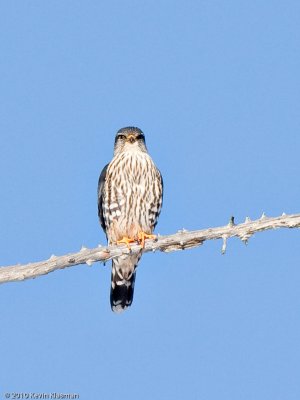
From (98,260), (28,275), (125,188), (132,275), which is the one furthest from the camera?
(132,275)

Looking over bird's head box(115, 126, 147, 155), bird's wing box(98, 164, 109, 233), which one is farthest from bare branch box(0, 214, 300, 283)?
bird's head box(115, 126, 147, 155)

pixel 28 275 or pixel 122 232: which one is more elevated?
pixel 122 232

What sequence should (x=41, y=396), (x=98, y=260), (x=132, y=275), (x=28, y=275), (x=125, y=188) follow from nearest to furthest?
(x=28, y=275) → (x=98, y=260) → (x=41, y=396) → (x=125, y=188) → (x=132, y=275)

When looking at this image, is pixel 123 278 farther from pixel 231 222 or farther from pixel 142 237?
pixel 231 222

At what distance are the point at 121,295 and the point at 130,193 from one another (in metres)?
1.13

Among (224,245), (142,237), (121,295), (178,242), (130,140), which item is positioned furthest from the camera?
(121,295)

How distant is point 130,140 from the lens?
318 inches

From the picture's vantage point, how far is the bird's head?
8.03 metres

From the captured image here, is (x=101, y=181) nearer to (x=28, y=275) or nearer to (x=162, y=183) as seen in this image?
(x=162, y=183)

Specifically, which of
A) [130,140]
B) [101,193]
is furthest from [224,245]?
[130,140]

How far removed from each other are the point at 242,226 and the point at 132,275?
369cm

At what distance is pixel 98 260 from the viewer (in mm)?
5051

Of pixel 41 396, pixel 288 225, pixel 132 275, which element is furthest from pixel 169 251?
pixel 132 275

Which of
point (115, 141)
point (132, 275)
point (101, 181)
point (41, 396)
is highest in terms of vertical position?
point (115, 141)
